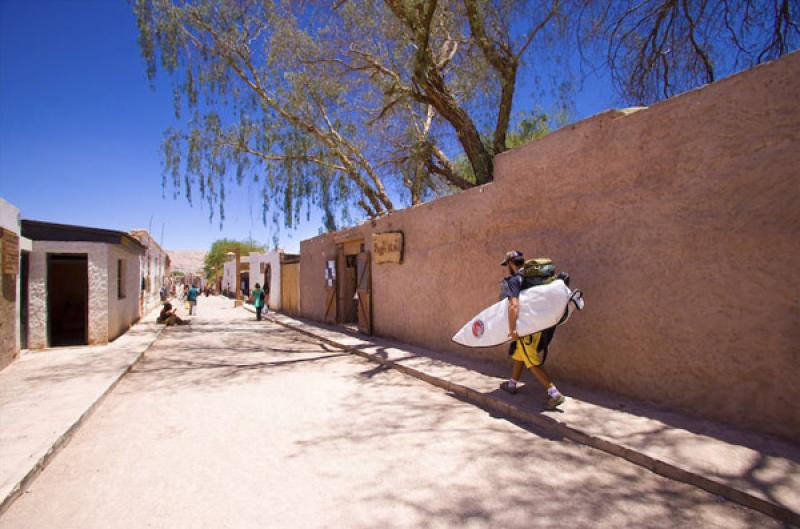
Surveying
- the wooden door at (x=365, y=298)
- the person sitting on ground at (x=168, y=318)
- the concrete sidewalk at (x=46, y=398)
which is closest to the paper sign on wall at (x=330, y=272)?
the wooden door at (x=365, y=298)

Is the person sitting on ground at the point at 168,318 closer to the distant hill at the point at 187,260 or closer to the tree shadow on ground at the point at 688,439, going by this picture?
the tree shadow on ground at the point at 688,439

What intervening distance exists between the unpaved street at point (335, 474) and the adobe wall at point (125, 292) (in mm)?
5639

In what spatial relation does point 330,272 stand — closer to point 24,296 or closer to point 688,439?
point 24,296

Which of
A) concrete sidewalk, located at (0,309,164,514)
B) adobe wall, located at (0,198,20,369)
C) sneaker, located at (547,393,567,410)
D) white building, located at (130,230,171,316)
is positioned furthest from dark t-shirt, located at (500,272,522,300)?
white building, located at (130,230,171,316)

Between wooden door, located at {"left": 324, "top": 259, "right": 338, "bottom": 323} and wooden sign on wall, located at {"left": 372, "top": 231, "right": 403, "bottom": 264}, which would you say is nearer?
wooden sign on wall, located at {"left": 372, "top": 231, "right": 403, "bottom": 264}

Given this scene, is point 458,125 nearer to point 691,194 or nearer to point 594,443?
Result: point 691,194

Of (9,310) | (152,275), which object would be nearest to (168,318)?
(9,310)

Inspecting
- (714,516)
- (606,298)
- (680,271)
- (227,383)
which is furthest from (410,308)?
(714,516)

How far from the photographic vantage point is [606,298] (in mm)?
Result: 4781

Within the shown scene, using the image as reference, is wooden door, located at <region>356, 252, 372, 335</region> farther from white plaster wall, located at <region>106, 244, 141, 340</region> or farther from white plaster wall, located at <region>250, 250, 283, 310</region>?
white plaster wall, located at <region>250, 250, 283, 310</region>

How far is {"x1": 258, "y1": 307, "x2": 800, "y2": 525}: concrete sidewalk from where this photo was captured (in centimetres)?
271

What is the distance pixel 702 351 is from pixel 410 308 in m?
5.67

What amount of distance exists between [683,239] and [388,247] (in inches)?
248

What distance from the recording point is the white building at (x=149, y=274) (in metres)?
17.9
